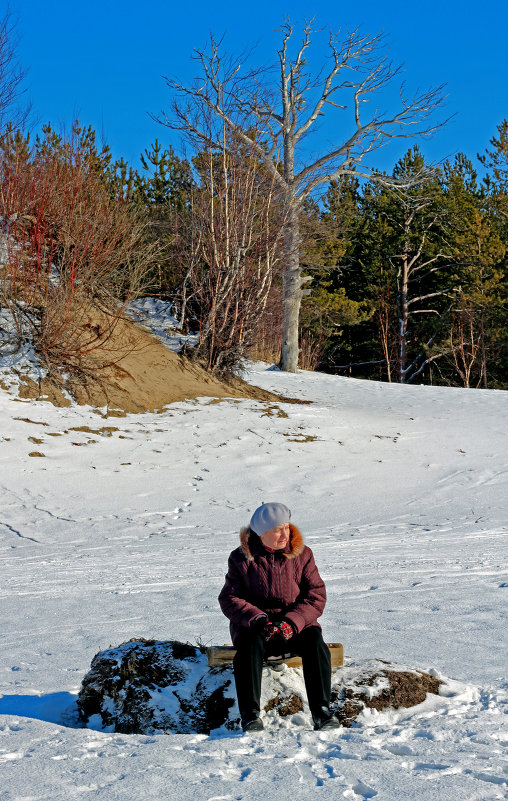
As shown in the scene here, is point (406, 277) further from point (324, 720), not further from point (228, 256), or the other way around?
point (324, 720)

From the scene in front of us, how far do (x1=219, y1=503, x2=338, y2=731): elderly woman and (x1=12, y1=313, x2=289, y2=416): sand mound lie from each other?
9983 mm

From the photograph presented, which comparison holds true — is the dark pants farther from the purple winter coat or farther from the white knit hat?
the white knit hat

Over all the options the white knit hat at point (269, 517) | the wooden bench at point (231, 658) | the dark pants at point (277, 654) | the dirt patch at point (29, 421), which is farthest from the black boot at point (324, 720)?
the dirt patch at point (29, 421)

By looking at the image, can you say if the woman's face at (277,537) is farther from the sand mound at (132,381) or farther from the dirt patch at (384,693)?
the sand mound at (132,381)

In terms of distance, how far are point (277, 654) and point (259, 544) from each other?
56cm

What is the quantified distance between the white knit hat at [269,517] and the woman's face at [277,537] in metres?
0.02

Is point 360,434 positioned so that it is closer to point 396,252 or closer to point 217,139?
point 217,139

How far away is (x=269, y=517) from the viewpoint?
379 centimetres

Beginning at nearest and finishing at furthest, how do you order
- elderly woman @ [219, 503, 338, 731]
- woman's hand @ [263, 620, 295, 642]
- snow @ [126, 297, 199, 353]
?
elderly woman @ [219, 503, 338, 731] < woman's hand @ [263, 620, 295, 642] < snow @ [126, 297, 199, 353]

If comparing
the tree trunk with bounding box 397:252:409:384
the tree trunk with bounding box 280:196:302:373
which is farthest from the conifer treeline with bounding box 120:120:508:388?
the tree trunk with bounding box 280:196:302:373

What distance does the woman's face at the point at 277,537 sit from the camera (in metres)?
3.81

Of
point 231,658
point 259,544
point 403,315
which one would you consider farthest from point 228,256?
point 403,315

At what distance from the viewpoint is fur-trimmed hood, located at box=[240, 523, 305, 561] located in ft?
12.7

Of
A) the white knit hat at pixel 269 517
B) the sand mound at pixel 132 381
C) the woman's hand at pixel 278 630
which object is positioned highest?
the sand mound at pixel 132 381
